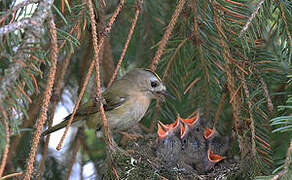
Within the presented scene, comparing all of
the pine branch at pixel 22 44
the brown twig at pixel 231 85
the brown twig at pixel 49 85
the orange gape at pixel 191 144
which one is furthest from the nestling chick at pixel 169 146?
the pine branch at pixel 22 44

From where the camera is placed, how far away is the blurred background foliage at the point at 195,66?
140cm

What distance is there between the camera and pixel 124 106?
3.37 meters

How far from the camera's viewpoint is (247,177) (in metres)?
2.30

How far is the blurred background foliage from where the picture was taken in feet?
4.60

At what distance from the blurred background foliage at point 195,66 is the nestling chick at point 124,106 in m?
0.13

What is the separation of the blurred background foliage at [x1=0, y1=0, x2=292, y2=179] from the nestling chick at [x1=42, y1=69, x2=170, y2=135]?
0.43 ft

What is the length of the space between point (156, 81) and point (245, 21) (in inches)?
45.2

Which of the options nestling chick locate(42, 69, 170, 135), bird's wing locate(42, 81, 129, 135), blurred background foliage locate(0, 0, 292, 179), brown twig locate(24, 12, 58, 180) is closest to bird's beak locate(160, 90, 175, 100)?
blurred background foliage locate(0, 0, 292, 179)

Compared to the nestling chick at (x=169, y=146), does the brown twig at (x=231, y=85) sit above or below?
above

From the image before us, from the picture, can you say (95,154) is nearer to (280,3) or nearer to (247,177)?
(247,177)

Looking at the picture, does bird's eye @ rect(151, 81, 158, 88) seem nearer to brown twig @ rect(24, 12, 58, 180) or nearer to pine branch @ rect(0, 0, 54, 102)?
brown twig @ rect(24, 12, 58, 180)

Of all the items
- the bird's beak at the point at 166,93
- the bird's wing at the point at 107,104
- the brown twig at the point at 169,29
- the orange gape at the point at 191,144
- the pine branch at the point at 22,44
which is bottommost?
the orange gape at the point at 191,144

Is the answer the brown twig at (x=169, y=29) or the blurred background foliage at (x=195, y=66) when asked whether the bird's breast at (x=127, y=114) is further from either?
the brown twig at (x=169, y=29)

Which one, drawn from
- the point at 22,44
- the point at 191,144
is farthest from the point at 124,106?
the point at 22,44
